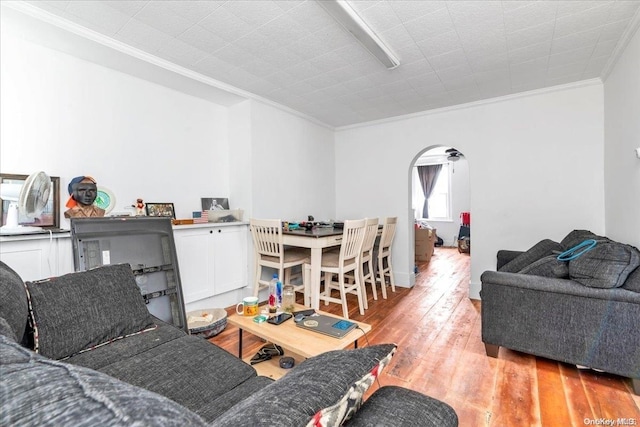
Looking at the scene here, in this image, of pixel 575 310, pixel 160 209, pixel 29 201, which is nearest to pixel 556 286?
pixel 575 310

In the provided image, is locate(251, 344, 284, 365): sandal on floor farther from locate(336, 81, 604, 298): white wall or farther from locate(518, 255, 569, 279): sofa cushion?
locate(336, 81, 604, 298): white wall

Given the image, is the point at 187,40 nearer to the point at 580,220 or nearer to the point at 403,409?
the point at 403,409

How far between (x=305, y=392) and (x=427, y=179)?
8.49m

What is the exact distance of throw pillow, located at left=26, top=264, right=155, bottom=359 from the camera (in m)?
1.28

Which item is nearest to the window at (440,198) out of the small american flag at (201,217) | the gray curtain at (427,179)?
the gray curtain at (427,179)

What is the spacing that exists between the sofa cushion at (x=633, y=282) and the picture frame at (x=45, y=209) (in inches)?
157

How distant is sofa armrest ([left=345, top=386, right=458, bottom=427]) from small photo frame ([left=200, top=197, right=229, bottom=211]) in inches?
117

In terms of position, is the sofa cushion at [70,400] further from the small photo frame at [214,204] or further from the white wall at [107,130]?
the small photo frame at [214,204]

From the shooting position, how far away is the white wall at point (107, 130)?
2.16 meters

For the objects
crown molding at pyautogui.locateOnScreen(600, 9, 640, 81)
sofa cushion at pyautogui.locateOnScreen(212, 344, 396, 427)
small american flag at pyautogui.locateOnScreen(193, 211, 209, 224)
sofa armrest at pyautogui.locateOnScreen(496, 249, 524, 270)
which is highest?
crown molding at pyautogui.locateOnScreen(600, 9, 640, 81)

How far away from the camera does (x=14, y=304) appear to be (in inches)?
42.4

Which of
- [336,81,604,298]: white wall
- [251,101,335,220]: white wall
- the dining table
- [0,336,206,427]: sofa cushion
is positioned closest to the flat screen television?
the dining table

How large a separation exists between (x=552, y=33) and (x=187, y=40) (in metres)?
2.83

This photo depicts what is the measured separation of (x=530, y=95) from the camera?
3.28m
